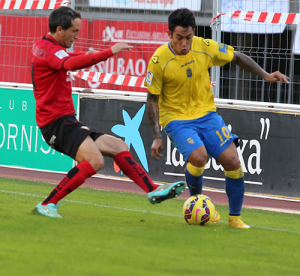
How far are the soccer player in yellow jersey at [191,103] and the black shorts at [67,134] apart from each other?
67 cm

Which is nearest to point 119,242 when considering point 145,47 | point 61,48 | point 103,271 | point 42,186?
point 103,271

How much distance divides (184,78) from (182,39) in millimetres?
368

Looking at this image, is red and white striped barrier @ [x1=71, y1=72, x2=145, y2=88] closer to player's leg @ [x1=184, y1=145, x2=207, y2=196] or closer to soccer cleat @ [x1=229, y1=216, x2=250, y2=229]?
player's leg @ [x1=184, y1=145, x2=207, y2=196]

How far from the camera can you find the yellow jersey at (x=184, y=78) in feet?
19.8

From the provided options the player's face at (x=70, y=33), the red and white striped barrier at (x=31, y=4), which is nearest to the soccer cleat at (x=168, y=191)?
the player's face at (x=70, y=33)

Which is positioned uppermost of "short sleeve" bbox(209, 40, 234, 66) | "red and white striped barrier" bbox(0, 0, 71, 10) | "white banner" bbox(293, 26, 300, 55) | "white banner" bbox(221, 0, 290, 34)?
"red and white striped barrier" bbox(0, 0, 71, 10)

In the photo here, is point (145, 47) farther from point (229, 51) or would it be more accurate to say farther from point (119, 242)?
point (119, 242)

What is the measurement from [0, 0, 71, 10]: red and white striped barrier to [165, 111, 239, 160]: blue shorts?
540 cm

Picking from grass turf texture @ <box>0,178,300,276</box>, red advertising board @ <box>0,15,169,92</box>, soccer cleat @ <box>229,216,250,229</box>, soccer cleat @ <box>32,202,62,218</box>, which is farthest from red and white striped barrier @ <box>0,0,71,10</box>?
soccer cleat @ <box>229,216,250,229</box>

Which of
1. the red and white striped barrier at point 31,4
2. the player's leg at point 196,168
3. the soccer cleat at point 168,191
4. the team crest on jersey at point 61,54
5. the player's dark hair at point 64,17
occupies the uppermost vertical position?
the red and white striped barrier at point 31,4

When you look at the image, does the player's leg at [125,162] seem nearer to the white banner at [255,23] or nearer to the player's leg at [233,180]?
the player's leg at [233,180]

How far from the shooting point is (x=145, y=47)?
409 inches

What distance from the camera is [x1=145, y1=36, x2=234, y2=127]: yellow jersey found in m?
6.03

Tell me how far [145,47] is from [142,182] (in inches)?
192
